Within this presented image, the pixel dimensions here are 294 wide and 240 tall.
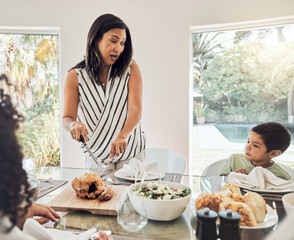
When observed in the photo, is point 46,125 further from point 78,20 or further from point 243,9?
point 243,9

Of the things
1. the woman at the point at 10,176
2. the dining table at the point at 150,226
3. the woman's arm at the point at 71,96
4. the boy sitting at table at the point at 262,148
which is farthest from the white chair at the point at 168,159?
the woman at the point at 10,176

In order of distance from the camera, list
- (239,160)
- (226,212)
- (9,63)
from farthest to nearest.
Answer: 1. (9,63)
2. (239,160)
3. (226,212)

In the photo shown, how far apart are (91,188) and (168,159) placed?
126 centimetres

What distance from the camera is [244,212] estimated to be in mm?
759

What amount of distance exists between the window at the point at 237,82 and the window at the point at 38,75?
1.57m

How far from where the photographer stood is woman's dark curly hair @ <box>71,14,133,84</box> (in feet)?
5.04

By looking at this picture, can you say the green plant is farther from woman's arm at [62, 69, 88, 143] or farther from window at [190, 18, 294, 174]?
woman's arm at [62, 69, 88, 143]

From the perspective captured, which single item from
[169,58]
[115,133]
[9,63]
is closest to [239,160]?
[115,133]

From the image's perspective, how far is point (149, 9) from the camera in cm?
294

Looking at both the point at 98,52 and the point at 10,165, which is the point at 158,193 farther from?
the point at 98,52

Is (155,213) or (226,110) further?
(226,110)

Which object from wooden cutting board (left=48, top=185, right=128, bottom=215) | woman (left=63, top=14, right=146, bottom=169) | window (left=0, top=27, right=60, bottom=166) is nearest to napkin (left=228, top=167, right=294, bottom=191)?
wooden cutting board (left=48, top=185, right=128, bottom=215)

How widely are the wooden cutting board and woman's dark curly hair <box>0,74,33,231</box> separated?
1.85ft

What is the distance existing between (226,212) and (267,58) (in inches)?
97.1
